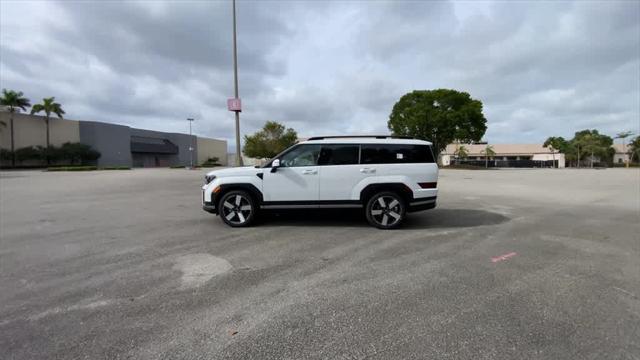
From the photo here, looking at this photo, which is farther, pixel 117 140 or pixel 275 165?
pixel 117 140

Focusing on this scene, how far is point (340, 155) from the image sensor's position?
6910mm

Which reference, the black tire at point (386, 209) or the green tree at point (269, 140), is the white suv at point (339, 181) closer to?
the black tire at point (386, 209)

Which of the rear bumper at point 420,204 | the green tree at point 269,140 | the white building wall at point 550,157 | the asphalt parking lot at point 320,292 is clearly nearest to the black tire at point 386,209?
the rear bumper at point 420,204

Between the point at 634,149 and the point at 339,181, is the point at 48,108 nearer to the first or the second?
the point at 339,181

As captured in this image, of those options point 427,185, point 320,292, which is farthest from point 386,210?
point 320,292

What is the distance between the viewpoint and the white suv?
22.4ft

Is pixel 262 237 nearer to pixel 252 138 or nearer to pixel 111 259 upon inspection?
pixel 111 259

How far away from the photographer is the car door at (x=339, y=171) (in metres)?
6.82

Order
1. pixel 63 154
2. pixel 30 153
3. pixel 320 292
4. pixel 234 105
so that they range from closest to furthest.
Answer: pixel 320 292
pixel 234 105
pixel 30 153
pixel 63 154

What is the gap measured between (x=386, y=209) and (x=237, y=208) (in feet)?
10.1

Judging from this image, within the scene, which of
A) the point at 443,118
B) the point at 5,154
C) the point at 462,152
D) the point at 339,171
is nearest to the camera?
the point at 339,171

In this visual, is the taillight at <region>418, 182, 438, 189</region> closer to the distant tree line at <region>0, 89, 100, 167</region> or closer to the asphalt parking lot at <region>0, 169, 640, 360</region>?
the asphalt parking lot at <region>0, 169, 640, 360</region>

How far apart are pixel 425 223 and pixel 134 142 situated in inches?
3016

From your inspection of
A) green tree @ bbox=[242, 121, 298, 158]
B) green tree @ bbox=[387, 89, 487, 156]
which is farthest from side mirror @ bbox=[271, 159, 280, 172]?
green tree @ bbox=[242, 121, 298, 158]
